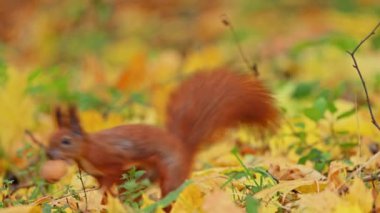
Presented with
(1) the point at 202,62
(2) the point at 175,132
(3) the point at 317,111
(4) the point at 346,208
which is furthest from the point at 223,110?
(1) the point at 202,62

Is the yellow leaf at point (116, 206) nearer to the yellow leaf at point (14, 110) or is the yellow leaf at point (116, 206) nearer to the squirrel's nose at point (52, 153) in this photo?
the squirrel's nose at point (52, 153)

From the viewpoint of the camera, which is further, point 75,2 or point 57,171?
point 75,2

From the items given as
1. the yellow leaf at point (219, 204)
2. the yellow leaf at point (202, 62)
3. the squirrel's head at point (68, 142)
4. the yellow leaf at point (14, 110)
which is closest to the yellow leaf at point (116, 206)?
the yellow leaf at point (219, 204)

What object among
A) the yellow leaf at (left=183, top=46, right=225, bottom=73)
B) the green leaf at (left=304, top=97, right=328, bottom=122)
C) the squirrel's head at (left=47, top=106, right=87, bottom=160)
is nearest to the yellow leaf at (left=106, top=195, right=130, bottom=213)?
the squirrel's head at (left=47, top=106, right=87, bottom=160)

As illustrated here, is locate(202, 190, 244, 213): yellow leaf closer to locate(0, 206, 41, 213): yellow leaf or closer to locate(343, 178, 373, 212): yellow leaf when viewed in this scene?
locate(343, 178, 373, 212): yellow leaf

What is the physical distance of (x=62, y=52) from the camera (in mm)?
6781

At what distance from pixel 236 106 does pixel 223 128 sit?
8cm

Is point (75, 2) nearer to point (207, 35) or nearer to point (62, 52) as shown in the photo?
point (62, 52)

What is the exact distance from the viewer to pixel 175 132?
3338 millimetres

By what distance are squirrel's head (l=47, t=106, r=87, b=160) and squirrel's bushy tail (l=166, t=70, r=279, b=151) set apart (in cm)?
37

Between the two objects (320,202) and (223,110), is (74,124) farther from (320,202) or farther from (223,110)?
(320,202)

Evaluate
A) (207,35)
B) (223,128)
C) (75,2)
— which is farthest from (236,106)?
(207,35)

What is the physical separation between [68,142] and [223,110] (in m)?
0.54

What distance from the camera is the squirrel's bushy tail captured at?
334 cm
